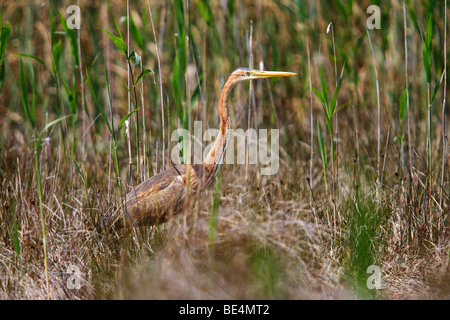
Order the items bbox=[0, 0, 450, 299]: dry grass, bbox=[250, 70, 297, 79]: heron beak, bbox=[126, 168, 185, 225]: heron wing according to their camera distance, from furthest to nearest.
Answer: bbox=[250, 70, 297, 79]: heron beak → bbox=[126, 168, 185, 225]: heron wing → bbox=[0, 0, 450, 299]: dry grass

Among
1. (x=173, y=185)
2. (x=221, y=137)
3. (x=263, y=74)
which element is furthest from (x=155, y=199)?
(x=263, y=74)

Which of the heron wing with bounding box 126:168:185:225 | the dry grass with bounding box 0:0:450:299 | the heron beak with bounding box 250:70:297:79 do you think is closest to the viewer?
the dry grass with bounding box 0:0:450:299

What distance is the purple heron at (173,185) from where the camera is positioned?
3.70m

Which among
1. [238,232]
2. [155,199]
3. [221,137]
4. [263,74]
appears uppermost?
[263,74]

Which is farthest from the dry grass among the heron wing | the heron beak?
the heron beak

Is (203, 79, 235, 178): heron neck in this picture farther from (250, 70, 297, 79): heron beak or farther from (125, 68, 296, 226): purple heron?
(250, 70, 297, 79): heron beak

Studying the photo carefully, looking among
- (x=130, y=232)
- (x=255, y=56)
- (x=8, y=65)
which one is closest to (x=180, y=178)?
(x=130, y=232)

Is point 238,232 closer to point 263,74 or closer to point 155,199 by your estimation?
point 155,199

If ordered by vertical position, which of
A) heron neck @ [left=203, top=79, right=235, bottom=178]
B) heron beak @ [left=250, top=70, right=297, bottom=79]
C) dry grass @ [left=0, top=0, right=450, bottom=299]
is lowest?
dry grass @ [left=0, top=0, right=450, bottom=299]

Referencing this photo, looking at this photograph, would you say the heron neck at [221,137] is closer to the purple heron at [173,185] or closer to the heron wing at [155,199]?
the purple heron at [173,185]

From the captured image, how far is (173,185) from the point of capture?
3764 mm

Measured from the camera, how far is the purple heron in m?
3.70

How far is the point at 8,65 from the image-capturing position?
6.53 metres

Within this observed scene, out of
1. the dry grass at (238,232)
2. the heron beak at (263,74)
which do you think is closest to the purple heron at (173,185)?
the heron beak at (263,74)
